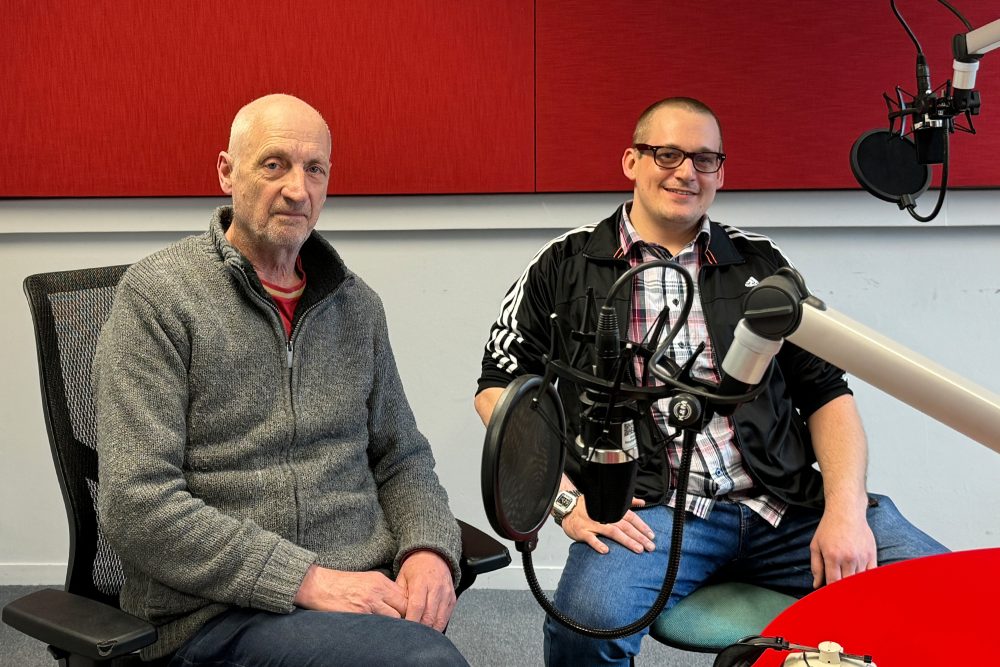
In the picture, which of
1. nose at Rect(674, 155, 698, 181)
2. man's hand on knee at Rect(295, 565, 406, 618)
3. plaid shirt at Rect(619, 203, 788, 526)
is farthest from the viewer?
nose at Rect(674, 155, 698, 181)

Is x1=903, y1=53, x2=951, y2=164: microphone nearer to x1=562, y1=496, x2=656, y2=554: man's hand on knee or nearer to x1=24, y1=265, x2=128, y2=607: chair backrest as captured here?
x1=562, y1=496, x2=656, y2=554: man's hand on knee

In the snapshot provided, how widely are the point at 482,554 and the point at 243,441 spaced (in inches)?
18.2

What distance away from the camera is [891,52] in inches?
104

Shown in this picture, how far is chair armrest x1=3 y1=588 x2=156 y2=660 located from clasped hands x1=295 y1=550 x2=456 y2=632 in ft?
1.04

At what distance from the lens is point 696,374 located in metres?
2.00

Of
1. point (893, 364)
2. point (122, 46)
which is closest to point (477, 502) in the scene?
point (122, 46)

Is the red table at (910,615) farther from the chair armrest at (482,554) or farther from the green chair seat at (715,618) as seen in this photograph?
the chair armrest at (482,554)

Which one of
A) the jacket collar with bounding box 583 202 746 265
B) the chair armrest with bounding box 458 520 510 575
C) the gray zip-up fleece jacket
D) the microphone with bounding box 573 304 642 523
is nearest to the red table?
the microphone with bounding box 573 304 642 523

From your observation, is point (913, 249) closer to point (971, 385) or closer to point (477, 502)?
point (477, 502)

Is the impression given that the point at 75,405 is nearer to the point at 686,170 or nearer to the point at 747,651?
the point at 747,651

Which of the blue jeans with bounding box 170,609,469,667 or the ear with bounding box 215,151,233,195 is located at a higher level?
the ear with bounding box 215,151,233,195

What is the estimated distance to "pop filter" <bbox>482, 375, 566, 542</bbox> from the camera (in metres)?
0.73

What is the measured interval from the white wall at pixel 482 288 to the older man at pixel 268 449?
94cm

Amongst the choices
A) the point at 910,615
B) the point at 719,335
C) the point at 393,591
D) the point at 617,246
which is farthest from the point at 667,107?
the point at 910,615
